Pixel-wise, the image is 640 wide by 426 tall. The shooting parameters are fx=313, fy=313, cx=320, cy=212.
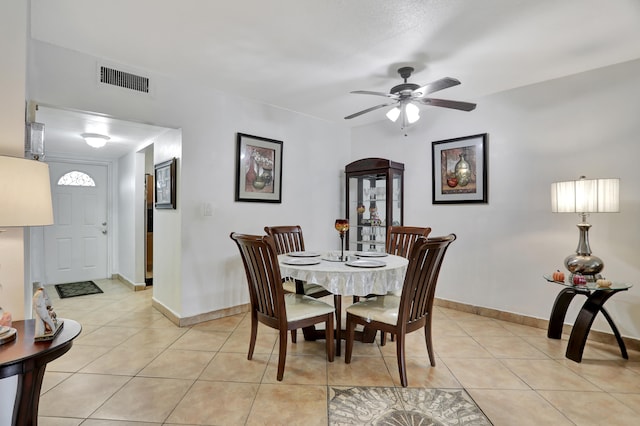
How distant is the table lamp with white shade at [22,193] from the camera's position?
117 cm

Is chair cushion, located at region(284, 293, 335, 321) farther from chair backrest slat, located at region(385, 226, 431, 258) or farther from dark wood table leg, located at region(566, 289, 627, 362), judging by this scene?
dark wood table leg, located at region(566, 289, 627, 362)

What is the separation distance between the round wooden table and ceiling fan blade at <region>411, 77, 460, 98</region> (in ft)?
8.31

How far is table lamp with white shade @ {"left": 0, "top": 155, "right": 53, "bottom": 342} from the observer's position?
1168mm

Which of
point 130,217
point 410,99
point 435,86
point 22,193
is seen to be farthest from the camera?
point 130,217

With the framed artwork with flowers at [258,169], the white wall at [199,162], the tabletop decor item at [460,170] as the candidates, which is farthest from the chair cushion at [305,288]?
the tabletop decor item at [460,170]

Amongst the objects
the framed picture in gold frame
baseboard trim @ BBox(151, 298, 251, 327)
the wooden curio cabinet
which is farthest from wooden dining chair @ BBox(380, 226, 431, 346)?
the framed picture in gold frame

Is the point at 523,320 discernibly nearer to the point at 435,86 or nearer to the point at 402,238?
the point at 402,238

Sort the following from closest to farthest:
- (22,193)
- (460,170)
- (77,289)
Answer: (22,193) < (460,170) < (77,289)

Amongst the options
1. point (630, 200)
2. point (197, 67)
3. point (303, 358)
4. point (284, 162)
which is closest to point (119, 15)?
point (197, 67)

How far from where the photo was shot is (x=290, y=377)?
2090 mm

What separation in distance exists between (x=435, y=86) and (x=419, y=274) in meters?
1.39

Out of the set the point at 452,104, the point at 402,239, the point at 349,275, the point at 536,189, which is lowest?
the point at 349,275

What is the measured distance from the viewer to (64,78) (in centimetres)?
239

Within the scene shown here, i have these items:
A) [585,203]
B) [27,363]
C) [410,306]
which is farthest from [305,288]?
[585,203]
